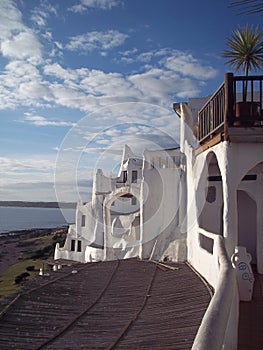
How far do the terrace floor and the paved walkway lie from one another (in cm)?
57

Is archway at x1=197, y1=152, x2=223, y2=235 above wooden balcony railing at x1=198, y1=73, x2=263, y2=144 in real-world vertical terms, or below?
below

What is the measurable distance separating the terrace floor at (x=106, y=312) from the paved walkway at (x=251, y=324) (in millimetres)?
565

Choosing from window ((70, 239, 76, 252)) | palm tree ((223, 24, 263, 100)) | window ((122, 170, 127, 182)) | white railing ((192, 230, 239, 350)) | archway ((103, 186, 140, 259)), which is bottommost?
window ((70, 239, 76, 252))

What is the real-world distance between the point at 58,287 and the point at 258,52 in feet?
22.5

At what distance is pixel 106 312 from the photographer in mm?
5973

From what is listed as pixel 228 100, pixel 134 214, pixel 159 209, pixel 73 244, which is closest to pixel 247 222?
pixel 159 209

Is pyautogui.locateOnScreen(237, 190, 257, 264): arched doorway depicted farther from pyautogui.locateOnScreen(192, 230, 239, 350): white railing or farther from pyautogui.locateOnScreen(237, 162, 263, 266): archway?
pyautogui.locateOnScreen(192, 230, 239, 350): white railing

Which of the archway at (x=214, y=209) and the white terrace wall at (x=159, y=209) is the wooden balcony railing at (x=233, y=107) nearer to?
the archway at (x=214, y=209)

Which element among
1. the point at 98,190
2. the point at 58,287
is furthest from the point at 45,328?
the point at 98,190

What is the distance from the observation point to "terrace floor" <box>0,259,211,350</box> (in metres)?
4.73

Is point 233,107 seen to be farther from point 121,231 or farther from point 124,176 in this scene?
point 124,176

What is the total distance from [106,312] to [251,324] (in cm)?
218

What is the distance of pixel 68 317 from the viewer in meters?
5.72

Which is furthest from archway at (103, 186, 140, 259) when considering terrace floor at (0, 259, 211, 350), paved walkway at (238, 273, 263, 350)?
paved walkway at (238, 273, 263, 350)
